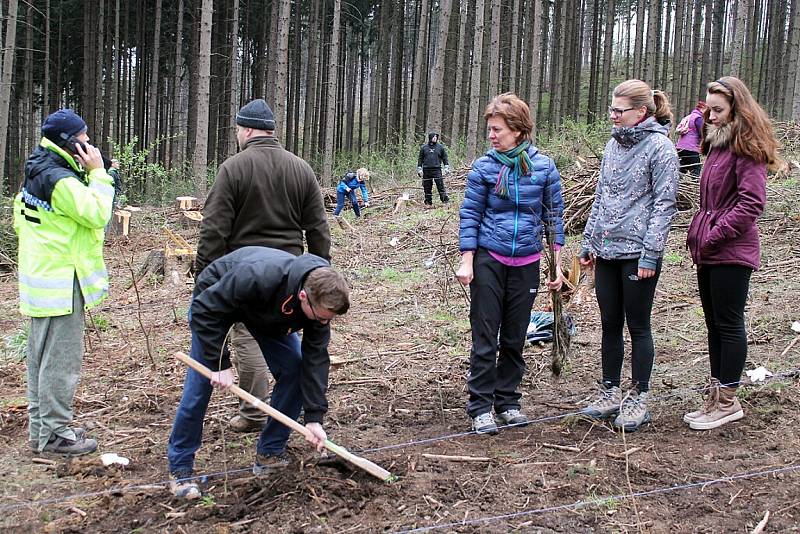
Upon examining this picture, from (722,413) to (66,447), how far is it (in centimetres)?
382

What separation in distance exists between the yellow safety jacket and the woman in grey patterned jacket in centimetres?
289

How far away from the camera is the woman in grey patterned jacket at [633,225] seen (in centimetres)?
392

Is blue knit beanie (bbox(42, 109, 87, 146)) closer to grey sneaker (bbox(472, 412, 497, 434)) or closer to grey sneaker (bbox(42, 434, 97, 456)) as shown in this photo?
grey sneaker (bbox(42, 434, 97, 456))

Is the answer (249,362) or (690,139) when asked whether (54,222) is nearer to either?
(249,362)

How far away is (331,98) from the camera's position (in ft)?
66.1

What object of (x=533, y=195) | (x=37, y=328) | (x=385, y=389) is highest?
(x=533, y=195)

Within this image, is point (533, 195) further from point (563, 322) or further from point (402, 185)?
→ point (402, 185)

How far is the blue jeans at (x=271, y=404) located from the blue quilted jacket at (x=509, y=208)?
4.10 ft

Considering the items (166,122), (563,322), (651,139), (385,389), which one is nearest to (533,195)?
(651,139)

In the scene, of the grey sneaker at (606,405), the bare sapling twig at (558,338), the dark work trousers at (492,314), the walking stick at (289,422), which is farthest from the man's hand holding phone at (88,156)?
the grey sneaker at (606,405)

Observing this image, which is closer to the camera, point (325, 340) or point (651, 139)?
point (325, 340)

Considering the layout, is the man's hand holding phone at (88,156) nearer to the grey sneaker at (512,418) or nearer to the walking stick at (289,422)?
the walking stick at (289,422)

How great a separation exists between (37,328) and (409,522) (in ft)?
7.88

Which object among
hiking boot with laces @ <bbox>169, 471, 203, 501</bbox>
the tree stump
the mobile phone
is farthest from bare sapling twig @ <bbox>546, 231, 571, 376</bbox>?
the tree stump
